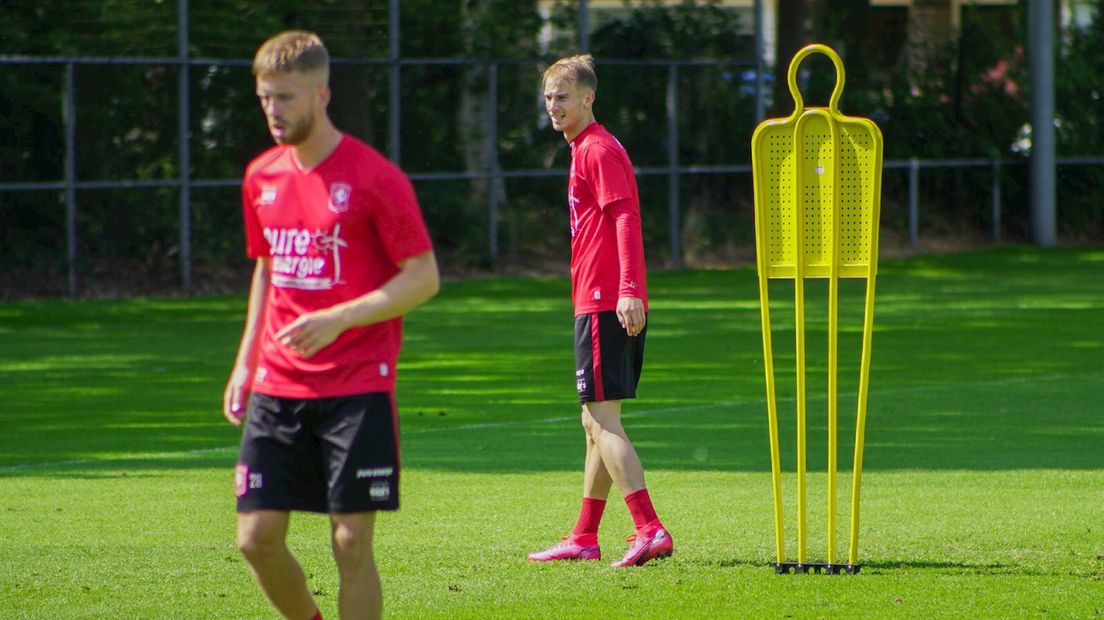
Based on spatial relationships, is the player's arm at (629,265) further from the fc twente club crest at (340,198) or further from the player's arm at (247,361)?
the fc twente club crest at (340,198)

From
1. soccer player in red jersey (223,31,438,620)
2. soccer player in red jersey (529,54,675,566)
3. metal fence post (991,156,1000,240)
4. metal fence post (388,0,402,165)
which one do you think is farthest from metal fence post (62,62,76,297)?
soccer player in red jersey (223,31,438,620)

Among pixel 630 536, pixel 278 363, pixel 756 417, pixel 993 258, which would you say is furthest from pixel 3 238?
pixel 278 363

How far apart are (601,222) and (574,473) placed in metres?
3.11

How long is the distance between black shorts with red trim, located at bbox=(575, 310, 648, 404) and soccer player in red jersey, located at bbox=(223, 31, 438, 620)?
2.46m

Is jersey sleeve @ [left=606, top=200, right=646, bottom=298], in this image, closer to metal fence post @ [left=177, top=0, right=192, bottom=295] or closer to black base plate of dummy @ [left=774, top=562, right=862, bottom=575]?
black base plate of dummy @ [left=774, top=562, right=862, bottom=575]

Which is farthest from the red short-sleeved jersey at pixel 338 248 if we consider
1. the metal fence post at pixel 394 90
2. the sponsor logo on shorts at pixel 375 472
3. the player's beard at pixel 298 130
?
the metal fence post at pixel 394 90

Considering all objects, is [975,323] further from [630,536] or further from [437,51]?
[630,536]

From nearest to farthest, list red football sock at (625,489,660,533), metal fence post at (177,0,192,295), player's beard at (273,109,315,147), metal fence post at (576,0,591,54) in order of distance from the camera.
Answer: player's beard at (273,109,315,147)
red football sock at (625,489,660,533)
metal fence post at (177,0,192,295)
metal fence post at (576,0,591,54)

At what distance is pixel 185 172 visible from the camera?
82.3 feet

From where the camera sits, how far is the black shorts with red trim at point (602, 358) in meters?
8.02

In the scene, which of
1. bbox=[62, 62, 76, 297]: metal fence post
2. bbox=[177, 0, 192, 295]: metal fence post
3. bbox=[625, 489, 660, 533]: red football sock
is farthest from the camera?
bbox=[177, 0, 192, 295]: metal fence post

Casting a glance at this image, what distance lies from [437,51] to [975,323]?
35.5 ft

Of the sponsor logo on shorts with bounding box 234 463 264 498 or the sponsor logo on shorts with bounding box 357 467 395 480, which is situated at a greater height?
the sponsor logo on shorts with bounding box 357 467 395 480

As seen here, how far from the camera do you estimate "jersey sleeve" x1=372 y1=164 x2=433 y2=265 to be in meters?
5.45
